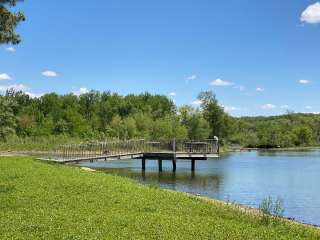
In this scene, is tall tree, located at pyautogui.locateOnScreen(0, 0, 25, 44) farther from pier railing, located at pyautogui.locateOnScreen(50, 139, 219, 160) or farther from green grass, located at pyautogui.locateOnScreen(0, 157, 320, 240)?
pier railing, located at pyautogui.locateOnScreen(50, 139, 219, 160)

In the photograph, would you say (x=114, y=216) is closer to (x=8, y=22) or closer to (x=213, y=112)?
(x=8, y=22)

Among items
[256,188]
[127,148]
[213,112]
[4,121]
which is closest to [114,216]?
[256,188]

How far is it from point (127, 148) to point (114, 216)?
32.3 m

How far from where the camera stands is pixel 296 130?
542 feet

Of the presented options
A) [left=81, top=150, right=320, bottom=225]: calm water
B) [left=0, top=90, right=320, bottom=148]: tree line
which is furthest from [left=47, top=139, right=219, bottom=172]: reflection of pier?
[left=0, top=90, right=320, bottom=148]: tree line

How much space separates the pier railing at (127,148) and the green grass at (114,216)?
20.7 meters

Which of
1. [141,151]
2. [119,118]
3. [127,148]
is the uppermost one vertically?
[119,118]

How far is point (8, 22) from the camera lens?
59.0 feet

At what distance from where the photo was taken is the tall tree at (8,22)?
700 inches

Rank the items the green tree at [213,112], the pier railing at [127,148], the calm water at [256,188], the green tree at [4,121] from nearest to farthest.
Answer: the calm water at [256,188]
the pier railing at [127,148]
the green tree at [4,121]
the green tree at [213,112]

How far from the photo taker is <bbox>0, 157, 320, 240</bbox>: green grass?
1133cm

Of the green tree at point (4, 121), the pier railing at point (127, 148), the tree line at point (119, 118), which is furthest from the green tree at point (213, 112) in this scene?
the pier railing at point (127, 148)

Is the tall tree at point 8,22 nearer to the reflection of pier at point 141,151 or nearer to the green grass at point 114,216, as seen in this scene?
the green grass at point 114,216

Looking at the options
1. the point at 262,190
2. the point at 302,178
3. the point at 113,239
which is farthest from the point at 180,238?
the point at 302,178
